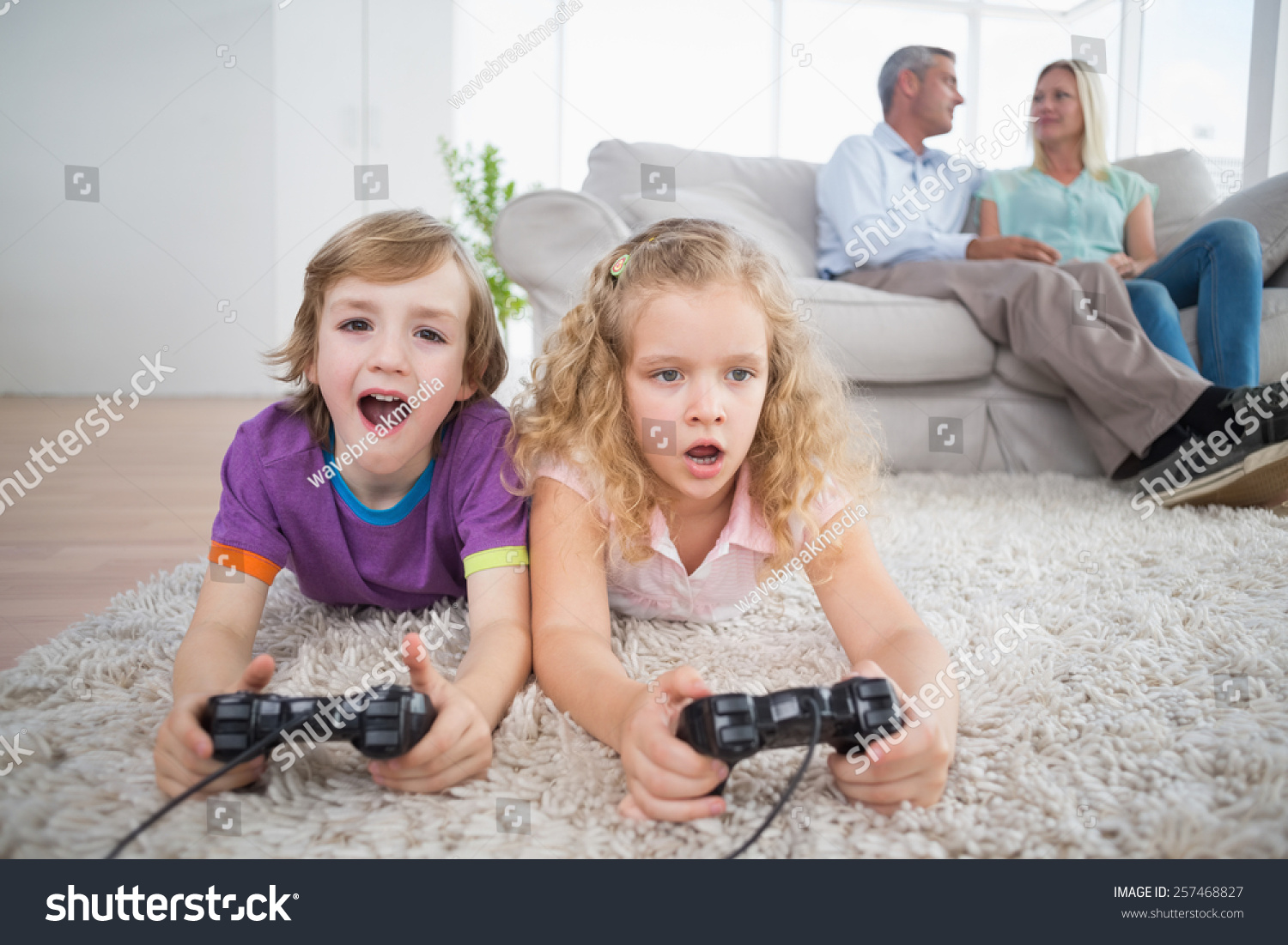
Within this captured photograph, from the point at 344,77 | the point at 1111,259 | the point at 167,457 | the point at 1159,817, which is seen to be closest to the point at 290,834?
the point at 1159,817

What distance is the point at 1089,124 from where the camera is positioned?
1844mm

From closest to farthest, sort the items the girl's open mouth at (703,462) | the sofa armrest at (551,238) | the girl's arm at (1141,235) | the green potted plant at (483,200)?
the girl's open mouth at (703,462) → the sofa armrest at (551,238) → the girl's arm at (1141,235) → the green potted plant at (483,200)

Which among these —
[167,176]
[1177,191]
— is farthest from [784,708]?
[1177,191]

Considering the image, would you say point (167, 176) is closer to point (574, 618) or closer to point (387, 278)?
point (387, 278)

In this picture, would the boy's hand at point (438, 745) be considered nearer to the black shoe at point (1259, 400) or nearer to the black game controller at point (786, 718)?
the black game controller at point (786, 718)

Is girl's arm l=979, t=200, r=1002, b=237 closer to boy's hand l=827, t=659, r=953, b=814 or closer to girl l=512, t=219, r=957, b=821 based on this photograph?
girl l=512, t=219, r=957, b=821

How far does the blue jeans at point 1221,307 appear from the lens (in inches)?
58.1

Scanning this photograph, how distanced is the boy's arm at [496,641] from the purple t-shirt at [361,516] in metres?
0.02

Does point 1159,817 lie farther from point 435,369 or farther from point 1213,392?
point 1213,392
